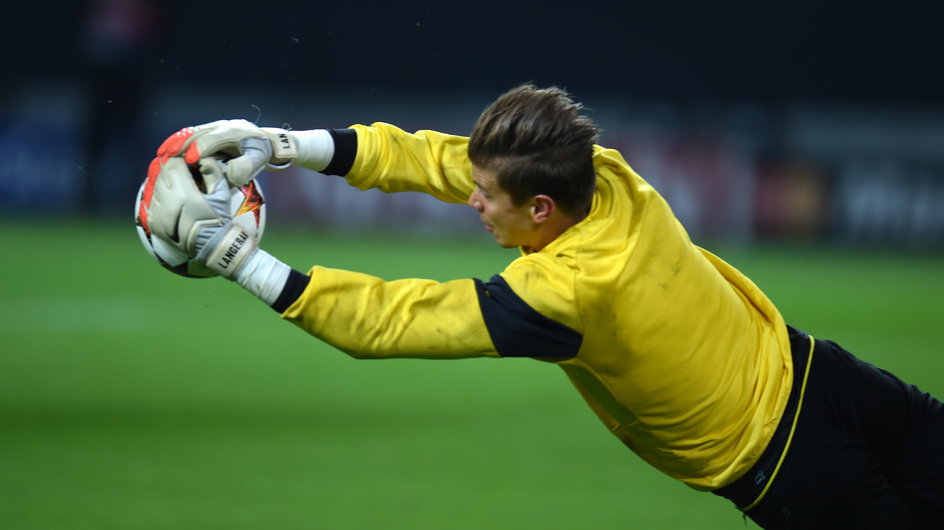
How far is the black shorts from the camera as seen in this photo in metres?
3.65

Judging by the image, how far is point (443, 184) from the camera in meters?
4.08

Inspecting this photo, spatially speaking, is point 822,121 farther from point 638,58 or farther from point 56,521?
point 56,521

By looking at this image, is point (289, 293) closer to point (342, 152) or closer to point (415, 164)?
point (342, 152)

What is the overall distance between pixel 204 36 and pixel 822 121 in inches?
376

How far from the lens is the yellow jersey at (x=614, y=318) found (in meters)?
3.21

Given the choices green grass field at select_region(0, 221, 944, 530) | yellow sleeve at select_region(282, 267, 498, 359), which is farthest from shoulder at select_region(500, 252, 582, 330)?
green grass field at select_region(0, 221, 944, 530)

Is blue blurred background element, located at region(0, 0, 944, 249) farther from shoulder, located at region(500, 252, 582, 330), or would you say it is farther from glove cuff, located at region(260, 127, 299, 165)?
shoulder, located at region(500, 252, 582, 330)

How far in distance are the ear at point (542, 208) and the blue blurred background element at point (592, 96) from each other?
11115 millimetres

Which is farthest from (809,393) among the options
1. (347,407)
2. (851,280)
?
(851,280)

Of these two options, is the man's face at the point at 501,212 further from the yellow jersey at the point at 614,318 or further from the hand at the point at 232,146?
the hand at the point at 232,146

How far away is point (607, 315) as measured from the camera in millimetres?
3336

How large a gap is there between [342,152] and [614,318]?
1.16 metres

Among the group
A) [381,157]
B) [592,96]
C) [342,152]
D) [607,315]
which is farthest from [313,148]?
[592,96]

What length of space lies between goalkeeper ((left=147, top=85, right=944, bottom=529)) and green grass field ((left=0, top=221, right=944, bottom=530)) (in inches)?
59.8
